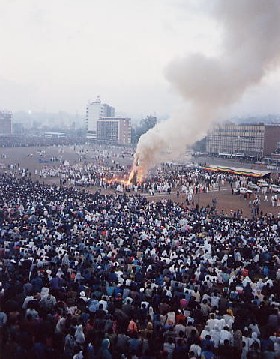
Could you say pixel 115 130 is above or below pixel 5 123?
below

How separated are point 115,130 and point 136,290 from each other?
9809cm

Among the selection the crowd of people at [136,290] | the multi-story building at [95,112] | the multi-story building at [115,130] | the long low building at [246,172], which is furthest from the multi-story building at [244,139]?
the multi-story building at [95,112]

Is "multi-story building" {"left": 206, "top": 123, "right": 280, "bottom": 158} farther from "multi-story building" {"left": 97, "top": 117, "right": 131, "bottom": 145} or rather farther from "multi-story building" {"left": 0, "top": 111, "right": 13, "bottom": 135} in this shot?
"multi-story building" {"left": 0, "top": 111, "right": 13, "bottom": 135}

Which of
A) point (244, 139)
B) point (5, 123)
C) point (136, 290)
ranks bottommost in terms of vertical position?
point (136, 290)

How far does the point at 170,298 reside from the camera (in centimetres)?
857

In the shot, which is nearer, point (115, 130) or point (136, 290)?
point (136, 290)

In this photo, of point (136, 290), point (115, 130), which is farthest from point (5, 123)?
point (136, 290)

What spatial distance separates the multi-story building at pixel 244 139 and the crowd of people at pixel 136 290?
49.5m

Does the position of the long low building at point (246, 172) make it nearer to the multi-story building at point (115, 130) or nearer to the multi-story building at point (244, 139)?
the multi-story building at point (244, 139)

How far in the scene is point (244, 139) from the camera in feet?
216

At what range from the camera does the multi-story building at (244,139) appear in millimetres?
63281

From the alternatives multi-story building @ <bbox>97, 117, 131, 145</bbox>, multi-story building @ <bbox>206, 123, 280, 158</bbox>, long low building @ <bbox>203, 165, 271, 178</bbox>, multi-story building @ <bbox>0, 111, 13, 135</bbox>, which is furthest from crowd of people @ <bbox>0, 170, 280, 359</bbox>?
multi-story building @ <bbox>0, 111, 13, 135</bbox>

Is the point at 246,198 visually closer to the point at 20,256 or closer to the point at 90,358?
the point at 20,256

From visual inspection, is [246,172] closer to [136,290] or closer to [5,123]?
[136,290]
